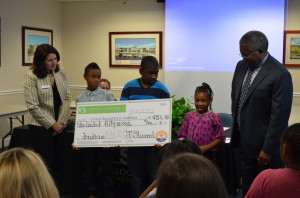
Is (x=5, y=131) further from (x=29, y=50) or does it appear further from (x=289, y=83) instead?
(x=289, y=83)

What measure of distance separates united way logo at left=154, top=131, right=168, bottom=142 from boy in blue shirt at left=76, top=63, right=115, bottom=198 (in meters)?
0.55

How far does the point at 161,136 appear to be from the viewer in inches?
114

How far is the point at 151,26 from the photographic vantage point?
6793mm

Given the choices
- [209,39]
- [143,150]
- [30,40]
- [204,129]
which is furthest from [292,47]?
[30,40]

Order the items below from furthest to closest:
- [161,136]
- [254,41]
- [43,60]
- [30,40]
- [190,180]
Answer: [30,40], [43,60], [161,136], [254,41], [190,180]

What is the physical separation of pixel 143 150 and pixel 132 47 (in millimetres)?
4166

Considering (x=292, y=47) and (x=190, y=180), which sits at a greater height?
(x=292, y=47)

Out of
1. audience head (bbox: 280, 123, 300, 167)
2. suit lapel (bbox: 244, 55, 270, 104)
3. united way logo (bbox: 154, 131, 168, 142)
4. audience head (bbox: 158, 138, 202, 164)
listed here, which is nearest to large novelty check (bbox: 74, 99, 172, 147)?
A: united way logo (bbox: 154, 131, 168, 142)

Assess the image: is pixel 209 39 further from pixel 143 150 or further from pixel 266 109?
pixel 266 109

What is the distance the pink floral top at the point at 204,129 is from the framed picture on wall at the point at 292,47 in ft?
12.2

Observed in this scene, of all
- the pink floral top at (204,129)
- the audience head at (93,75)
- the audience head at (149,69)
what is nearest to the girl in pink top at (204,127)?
the pink floral top at (204,129)

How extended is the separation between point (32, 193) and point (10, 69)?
5.41m

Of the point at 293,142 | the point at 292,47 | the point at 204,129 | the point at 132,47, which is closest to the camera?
the point at 293,142

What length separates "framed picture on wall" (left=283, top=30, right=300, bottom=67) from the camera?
5922 mm
